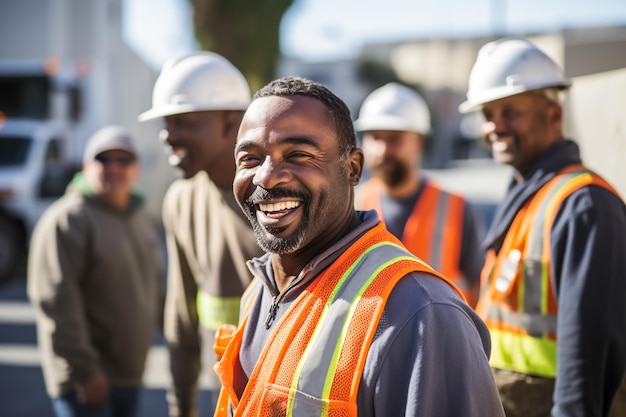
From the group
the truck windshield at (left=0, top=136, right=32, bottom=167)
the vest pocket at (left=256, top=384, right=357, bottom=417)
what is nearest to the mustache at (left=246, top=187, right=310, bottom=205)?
the vest pocket at (left=256, top=384, right=357, bottom=417)

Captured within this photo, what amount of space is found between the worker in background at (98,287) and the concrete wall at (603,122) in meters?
2.71

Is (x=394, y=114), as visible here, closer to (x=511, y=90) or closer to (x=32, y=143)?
(x=511, y=90)

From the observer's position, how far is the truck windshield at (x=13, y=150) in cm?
1151

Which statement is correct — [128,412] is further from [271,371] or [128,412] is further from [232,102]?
[271,371]

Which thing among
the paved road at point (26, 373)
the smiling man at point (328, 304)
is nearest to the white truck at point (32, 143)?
the paved road at point (26, 373)

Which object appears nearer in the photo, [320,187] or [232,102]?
[320,187]

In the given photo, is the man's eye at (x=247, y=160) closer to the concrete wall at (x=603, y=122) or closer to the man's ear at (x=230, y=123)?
the man's ear at (x=230, y=123)

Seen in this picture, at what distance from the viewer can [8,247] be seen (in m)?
11.1

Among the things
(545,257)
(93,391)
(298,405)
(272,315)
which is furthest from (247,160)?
(93,391)

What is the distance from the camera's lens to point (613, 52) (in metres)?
5.32

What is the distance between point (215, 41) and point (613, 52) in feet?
38.5

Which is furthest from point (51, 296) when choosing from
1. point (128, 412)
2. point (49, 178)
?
point (49, 178)

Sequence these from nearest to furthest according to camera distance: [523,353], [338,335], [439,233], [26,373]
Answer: [338,335] < [523,353] < [439,233] < [26,373]

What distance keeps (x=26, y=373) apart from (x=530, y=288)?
18.8 feet
